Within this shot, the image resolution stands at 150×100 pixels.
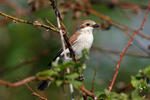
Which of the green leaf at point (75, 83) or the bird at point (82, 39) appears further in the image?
the bird at point (82, 39)

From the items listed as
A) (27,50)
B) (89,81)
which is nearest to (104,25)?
(89,81)

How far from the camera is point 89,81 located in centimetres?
739

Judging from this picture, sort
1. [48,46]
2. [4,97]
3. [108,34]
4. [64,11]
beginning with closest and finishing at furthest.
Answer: [64,11] → [4,97] → [48,46] → [108,34]

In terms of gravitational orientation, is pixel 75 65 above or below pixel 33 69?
above

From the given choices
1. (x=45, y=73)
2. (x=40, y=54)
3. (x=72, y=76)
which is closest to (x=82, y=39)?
(x=40, y=54)

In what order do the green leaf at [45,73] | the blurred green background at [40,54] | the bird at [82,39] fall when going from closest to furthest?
the green leaf at [45,73], the bird at [82,39], the blurred green background at [40,54]

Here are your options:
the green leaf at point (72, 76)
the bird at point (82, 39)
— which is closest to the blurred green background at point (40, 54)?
the bird at point (82, 39)

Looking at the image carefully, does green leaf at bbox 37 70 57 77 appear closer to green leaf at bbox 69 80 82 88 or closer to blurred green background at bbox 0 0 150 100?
green leaf at bbox 69 80 82 88

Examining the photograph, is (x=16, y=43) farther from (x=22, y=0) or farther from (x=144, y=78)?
(x=144, y=78)

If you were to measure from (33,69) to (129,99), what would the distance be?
5159 mm

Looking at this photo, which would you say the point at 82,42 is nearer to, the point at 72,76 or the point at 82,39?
the point at 82,39

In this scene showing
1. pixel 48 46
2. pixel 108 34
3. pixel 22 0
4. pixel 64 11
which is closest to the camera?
pixel 64 11

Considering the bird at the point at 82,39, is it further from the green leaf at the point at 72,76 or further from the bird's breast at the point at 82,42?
the green leaf at the point at 72,76

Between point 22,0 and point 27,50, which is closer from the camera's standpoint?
point 27,50
